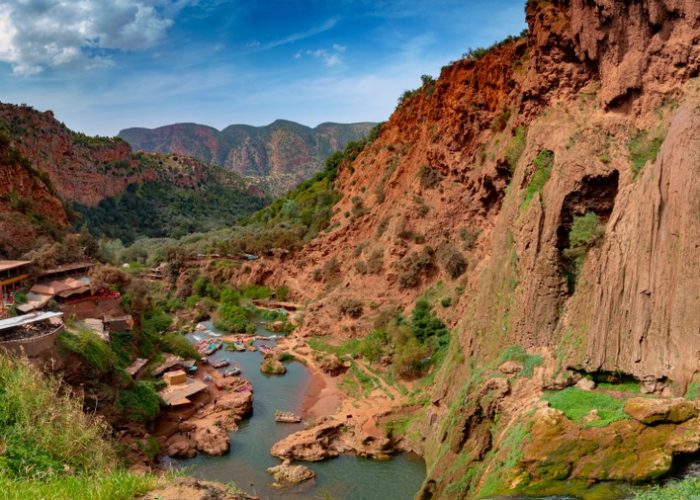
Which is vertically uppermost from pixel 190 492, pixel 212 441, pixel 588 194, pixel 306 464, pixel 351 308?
pixel 588 194

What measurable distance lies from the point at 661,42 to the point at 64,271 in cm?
2951

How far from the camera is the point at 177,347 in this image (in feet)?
110

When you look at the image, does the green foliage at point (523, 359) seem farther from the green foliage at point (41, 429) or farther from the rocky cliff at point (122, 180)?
the rocky cliff at point (122, 180)

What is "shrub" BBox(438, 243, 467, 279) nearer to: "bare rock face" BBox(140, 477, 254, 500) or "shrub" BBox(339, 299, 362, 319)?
"shrub" BBox(339, 299, 362, 319)

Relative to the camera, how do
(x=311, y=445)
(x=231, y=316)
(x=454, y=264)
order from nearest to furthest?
(x=311, y=445), (x=454, y=264), (x=231, y=316)

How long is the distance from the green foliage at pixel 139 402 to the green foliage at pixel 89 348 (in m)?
1.43

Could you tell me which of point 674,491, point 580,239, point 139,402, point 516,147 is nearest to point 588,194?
point 580,239

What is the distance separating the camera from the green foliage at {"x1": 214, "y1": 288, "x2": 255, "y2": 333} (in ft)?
140

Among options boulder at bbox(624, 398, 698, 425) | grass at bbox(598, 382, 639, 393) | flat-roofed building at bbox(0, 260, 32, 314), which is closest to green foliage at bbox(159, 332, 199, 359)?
flat-roofed building at bbox(0, 260, 32, 314)

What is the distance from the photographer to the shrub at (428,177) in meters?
36.9

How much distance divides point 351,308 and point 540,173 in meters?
18.7

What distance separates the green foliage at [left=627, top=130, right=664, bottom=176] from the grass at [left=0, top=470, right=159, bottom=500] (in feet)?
50.2

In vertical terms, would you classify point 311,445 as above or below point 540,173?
below

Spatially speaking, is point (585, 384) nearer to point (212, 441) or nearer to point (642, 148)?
point (642, 148)
